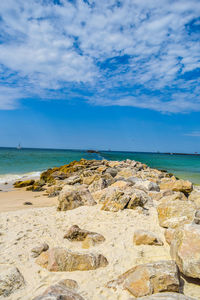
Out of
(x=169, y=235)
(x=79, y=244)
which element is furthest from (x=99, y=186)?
Answer: (x=169, y=235)

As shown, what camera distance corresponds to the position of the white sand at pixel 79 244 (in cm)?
333

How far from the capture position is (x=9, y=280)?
132 inches

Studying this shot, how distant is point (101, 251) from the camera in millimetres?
4418

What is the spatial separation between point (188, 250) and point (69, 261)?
2.06 m

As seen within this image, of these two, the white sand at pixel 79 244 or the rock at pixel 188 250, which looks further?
the white sand at pixel 79 244

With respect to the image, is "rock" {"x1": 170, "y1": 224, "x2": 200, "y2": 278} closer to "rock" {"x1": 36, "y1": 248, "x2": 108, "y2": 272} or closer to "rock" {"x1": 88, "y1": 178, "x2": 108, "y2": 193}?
"rock" {"x1": 36, "y1": 248, "x2": 108, "y2": 272}

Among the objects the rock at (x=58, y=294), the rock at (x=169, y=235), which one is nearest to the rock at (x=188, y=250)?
the rock at (x=169, y=235)

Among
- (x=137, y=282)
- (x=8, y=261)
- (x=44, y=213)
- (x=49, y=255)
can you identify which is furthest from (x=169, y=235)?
(x=44, y=213)

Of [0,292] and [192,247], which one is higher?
[192,247]

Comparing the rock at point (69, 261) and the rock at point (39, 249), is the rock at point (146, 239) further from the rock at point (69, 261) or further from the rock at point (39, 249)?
the rock at point (39, 249)

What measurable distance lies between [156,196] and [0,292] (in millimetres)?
6201

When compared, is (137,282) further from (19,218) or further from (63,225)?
(19,218)

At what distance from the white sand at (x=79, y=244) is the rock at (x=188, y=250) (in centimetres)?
32

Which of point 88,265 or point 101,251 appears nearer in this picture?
point 88,265
